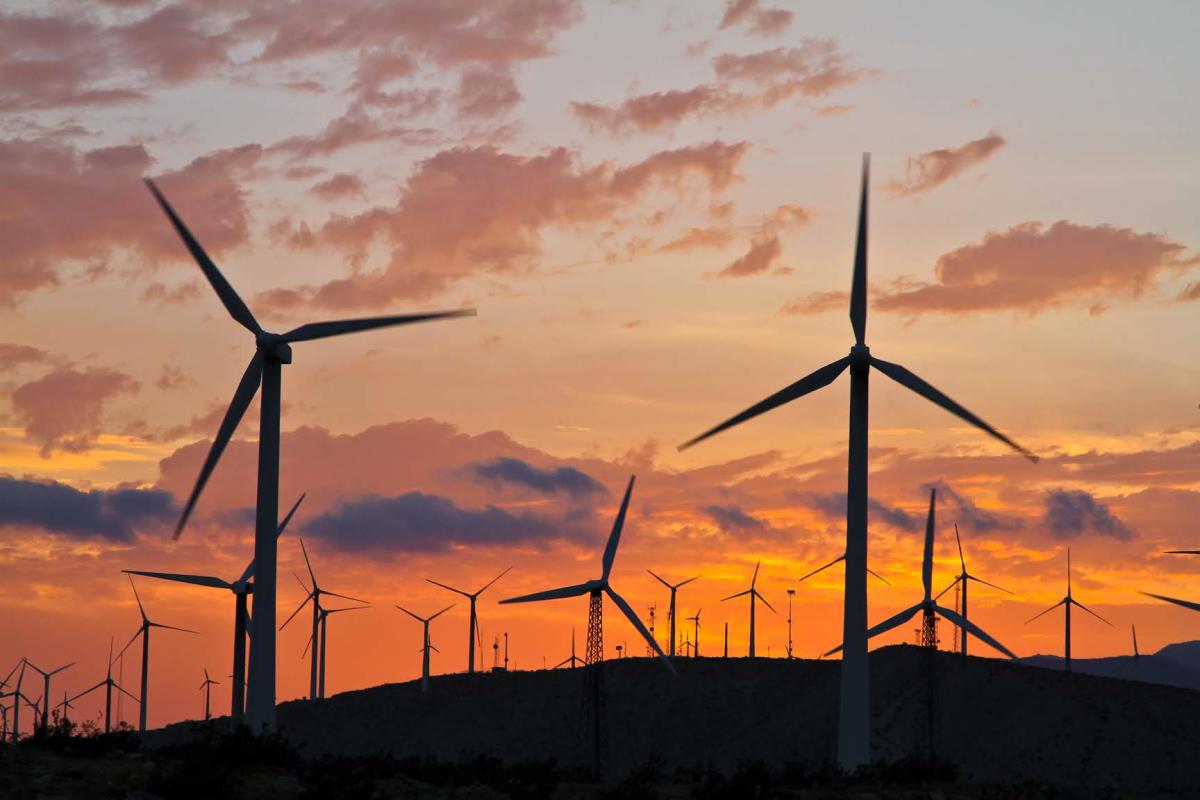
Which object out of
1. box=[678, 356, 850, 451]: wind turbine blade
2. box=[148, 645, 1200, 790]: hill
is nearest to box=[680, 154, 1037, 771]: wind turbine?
box=[678, 356, 850, 451]: wind turbine blade

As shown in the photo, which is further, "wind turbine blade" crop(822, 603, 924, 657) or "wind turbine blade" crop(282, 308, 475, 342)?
"wind turbine blade" crop(822, 603, 924, 657)

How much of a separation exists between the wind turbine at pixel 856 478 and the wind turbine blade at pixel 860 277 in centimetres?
5

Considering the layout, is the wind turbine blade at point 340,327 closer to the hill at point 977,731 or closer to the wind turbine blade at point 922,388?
the wind turbine blade at point 922,388

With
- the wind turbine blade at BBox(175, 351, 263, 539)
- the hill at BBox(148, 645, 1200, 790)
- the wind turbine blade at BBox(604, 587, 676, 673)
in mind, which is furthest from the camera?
the hill at BBox(148, 645, 1200, 790)

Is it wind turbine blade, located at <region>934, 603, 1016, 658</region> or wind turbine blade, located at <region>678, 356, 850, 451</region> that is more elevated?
wind turbine blade, located at <region>678, 356, 850, 451</region>

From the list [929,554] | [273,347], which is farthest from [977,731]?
[273,347]

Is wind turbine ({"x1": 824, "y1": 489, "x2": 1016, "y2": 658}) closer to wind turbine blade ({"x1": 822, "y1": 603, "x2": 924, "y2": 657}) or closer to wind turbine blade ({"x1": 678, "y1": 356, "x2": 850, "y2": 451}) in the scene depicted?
wind turbine blade ({"x1": 822, "y1": 603, "x2": 924, "y2": 657})

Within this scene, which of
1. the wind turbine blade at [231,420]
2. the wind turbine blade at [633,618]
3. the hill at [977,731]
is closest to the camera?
the wind turbine blade at [231,420]

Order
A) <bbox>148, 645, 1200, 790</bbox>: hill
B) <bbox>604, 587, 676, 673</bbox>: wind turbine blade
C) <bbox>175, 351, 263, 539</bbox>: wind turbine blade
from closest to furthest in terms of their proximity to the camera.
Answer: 1. <bbox>175, 351, 263, 539</bbox>: wind turbine blade
2. <bbox>604, 587, 676, 673</bbox>: wind turbine blade
3. <bbox>148, 645, 1200, 790</bbox>: hill

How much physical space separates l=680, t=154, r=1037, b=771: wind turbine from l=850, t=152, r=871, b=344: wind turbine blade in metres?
0.05

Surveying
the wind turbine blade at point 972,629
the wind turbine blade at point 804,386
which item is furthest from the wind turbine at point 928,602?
the wind turbine blade at point 804,386

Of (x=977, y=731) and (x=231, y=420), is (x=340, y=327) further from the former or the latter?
(x=977, y=731)

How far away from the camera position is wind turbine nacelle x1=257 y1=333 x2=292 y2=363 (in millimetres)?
84312

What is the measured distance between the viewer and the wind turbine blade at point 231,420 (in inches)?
2980
